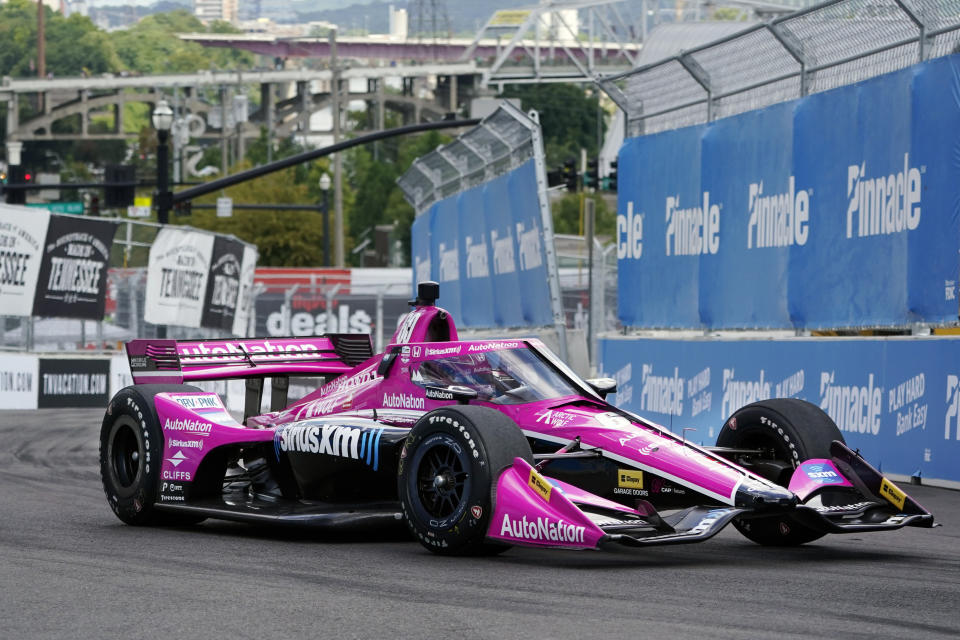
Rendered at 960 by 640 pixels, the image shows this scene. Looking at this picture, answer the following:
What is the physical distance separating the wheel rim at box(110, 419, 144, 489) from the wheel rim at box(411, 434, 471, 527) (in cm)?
278

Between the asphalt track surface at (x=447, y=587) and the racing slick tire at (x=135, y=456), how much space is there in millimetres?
225

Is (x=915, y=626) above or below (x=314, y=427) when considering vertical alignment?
below

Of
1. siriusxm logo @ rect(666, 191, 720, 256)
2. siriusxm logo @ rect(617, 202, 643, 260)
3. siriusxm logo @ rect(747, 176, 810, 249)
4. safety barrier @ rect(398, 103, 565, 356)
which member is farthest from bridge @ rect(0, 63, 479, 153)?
siriusxm logo @ rect(747, 176, 810, 249)

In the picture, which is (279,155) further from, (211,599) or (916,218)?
(211,599)

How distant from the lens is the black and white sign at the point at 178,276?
91.6 feet

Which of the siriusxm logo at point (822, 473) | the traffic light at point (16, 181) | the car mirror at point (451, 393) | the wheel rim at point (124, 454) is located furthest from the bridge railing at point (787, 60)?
the traffic light at point (16, 181)

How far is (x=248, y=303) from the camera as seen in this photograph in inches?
1195

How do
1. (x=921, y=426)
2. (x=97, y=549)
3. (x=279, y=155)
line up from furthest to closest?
1. (x=279, y=155)
2. (x=921, y=426)
3. (x=97, y=549)

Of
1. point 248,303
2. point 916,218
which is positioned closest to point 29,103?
point 248,303

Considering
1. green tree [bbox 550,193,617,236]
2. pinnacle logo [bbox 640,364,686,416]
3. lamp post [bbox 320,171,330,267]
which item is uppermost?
green tree [bbox 550,193,617,236]

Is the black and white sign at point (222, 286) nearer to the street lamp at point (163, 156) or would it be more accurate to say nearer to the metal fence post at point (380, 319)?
the street lamp at point (163, 156)

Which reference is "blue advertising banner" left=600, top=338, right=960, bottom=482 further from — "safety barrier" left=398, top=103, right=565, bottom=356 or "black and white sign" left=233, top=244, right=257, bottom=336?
"black and white sign" left=233, top=244, right=257, bottom=336

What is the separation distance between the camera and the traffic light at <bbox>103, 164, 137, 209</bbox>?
1334 inches

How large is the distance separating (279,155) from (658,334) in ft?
226
